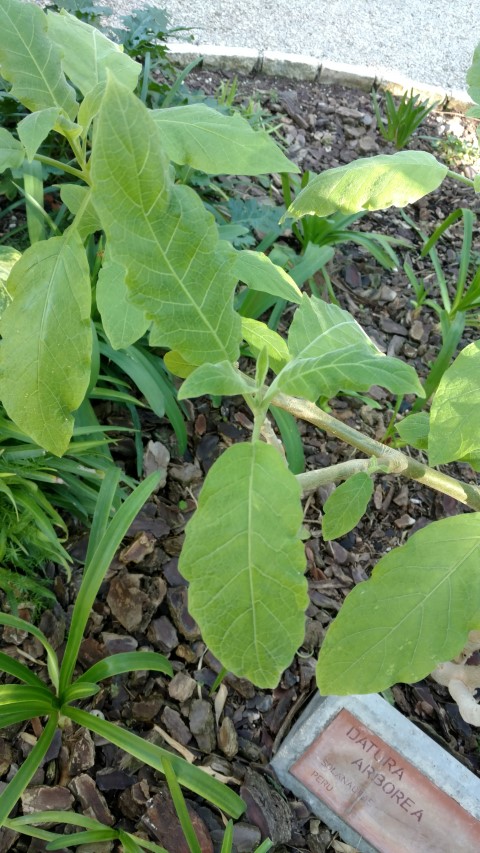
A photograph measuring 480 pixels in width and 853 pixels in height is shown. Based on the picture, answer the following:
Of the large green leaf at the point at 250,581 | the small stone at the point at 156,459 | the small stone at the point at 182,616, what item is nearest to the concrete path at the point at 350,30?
the small stone at the point at 156,459

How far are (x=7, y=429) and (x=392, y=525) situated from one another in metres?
1.19

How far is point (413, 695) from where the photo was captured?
5.92 ft

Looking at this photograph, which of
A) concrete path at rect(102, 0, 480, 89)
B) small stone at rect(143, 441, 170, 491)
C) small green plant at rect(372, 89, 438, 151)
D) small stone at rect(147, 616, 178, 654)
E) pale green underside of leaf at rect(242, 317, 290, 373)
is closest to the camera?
pale green underside of leaf at rect(242, 317, 290, 373)

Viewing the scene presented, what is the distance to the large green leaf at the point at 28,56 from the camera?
0.72 m

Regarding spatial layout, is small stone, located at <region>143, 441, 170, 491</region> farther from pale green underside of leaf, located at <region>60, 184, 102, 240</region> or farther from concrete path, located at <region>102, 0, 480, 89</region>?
concrete path, located at <region>102, 0, 480, 89</region>

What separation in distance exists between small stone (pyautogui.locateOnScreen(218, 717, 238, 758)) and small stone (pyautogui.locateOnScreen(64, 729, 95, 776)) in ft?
1.00

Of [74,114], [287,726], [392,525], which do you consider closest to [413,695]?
[287,726]

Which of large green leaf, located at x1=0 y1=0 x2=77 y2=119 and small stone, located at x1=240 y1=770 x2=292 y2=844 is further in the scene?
small stone, located at x1=240 y1=770 x2=292 y2=844

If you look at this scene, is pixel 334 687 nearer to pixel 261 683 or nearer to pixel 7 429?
pixel 261 683

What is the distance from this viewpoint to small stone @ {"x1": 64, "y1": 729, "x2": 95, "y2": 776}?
1.53 meters

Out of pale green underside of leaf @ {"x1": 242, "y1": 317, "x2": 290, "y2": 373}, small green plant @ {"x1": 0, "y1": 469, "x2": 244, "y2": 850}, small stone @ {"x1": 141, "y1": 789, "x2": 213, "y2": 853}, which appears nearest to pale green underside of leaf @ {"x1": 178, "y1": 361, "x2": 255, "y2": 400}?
pale green underside of leaf @ {"x1": 242, "y1": 317, "x2": 290, "y2": 373}

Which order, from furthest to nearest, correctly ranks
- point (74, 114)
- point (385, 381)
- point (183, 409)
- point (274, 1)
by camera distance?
point (274, 1)
point (183, 409)
point (74, 114)
point (385, 381)

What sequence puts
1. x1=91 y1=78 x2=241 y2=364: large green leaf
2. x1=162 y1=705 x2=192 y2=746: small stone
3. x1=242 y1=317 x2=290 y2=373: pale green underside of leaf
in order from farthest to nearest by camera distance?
x1=162 y1=705 x2=192 y2=746: small stone, x1=242 y1=317 x2=290 y2=373: pale green underside of leaf, x1=91 y1=78 x2=241 y2=364: large green leaf

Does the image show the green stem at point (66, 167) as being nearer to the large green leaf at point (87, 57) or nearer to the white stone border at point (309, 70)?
the large green leaf at point (87, 57)
